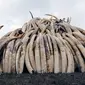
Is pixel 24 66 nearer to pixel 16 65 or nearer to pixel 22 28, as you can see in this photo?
pixel 16 65

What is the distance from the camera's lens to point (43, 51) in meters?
16.2

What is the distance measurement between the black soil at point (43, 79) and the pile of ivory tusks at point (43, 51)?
1.65 m

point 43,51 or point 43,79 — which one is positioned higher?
point 43,51

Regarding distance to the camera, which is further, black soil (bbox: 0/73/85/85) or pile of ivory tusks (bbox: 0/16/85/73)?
pile of ivory tusks (bbox: 0/16/85/73)

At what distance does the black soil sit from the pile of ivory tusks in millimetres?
1650

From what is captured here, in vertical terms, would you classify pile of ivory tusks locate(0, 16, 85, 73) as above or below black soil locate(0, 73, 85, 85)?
above

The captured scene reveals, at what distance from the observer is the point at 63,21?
2067 centimetres

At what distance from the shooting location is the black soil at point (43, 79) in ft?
41.7

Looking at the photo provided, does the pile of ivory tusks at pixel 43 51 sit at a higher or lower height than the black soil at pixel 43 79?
higher

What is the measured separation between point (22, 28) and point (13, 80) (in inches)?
257

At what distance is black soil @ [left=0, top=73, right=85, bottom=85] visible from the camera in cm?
1270

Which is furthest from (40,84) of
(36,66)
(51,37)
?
(51,37)

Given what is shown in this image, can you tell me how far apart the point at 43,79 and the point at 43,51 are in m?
3.02

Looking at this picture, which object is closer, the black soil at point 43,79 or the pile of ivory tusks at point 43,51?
the black soil at point 43,79
